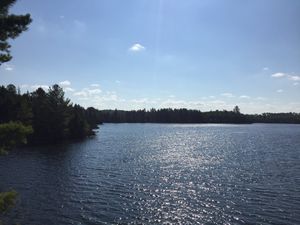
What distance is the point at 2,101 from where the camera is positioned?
84562 mm

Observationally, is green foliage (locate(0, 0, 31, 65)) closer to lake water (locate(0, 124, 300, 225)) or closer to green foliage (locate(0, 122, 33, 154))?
green foliage (locate(0, 122, 33, 154))

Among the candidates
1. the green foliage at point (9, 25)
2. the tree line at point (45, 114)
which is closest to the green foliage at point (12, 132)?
the green foliage at point (9, 25)

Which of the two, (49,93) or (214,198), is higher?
(49,93)

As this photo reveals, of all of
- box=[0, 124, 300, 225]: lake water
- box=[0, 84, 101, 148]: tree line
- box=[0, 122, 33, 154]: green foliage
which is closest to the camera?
box=[0, 122, 33, 154]: green foliage

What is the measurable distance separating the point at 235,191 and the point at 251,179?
24.5 ft

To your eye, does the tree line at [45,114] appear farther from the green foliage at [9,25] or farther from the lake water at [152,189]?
the green foliage at [9,25]

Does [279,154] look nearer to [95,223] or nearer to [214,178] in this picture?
[214,178]

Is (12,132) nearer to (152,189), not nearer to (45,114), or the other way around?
(152,189)

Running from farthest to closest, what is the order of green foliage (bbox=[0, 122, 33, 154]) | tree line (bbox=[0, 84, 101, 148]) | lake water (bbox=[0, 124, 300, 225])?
tree line (bbox=[0, 84, 101, 148]) < lake water (bbox=[0, 124, 300, 225]) < green foliage (bbox=[0, 122, 33, 154])

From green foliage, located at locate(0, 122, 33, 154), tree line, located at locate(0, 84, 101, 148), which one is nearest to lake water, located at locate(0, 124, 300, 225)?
green foliage, located at locate(0, 122, 33, 154)

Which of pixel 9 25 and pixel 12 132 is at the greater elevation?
pixel 9 25

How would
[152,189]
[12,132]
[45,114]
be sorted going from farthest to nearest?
1. [45,114]
2. [152,189]
3. [12,132]

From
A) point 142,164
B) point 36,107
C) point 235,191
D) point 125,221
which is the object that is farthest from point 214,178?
point 36,107

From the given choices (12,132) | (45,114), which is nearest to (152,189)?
(12,132)
